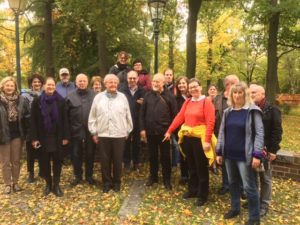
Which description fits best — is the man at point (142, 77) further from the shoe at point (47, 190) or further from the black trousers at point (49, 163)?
the shoe at point (47, 190)

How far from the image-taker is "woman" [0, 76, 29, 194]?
248 inches

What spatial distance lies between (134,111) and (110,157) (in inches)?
47.3

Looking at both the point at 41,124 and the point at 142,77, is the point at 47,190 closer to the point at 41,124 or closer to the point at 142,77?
the point at 41,124

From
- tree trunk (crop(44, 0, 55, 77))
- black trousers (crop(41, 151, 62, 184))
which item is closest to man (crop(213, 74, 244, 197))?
black trousers (crop(41, 151, 62, 184))

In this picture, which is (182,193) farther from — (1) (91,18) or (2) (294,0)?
(2) (294,0)

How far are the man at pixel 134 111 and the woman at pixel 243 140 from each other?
2483 millimetres

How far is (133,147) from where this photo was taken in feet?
25.1

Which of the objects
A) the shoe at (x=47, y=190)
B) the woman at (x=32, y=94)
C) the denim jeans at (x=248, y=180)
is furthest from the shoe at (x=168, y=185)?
the woman at (x=32, y=94)

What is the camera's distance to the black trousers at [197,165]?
5.73 metres

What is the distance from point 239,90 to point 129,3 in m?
9.05

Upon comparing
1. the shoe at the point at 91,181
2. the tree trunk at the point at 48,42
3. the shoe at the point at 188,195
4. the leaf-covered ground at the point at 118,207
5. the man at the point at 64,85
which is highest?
the tree trunk at the point at 48,42

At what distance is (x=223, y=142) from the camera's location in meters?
5.11

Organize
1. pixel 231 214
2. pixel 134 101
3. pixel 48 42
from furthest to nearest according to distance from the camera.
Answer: pixel 48 42
pixel 134 101
pixel 231 214

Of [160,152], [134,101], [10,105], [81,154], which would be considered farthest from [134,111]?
[10,105]
